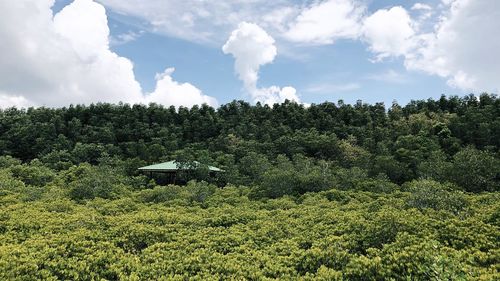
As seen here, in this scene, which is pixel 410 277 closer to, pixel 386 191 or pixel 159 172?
pixel 386 191

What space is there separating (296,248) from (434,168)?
1667 cm

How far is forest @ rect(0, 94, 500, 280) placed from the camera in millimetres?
5766

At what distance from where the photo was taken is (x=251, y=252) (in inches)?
254

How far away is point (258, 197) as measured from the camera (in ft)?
57.9

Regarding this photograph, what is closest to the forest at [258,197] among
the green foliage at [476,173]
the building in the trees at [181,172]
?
the green foliage at [476,173]

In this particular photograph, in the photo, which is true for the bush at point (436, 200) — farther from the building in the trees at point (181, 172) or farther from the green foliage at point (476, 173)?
the building in the trees at point (181, 172)

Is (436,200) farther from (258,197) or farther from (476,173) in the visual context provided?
(476,173)

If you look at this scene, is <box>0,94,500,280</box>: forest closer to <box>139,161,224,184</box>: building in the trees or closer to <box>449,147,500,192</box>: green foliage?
<box>449,147,500,192</box>: green foliage

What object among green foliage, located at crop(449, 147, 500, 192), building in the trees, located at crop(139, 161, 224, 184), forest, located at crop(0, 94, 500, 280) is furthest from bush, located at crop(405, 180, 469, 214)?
building in the trees, located at crop(139, 161, 224, 184)

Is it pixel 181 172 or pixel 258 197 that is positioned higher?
pixel 181 172

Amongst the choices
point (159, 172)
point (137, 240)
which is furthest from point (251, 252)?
point (159, 172)

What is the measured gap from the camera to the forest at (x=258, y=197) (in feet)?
18.9

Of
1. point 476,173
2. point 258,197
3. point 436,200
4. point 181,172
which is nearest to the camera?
point 436,200

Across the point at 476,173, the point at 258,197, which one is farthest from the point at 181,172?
the point at 476,173
